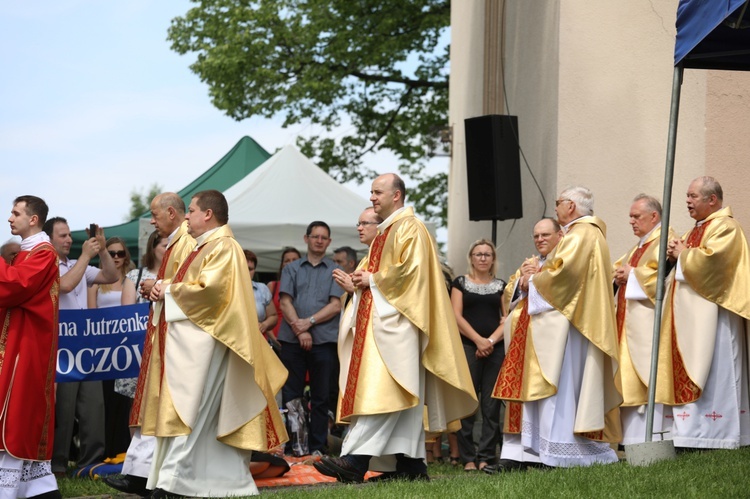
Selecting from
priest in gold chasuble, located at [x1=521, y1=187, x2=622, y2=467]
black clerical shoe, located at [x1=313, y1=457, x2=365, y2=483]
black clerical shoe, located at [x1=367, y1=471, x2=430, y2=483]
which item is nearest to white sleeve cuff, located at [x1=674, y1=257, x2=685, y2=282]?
priest in gold chasuble, located at [x1=521, y1=187, x2=622, y2=467]

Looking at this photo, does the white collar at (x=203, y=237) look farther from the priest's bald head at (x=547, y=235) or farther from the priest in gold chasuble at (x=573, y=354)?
the priest's bald head at (x=547, y=235)

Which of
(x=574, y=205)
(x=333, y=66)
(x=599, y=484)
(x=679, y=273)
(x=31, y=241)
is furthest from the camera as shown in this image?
(x=333, y=66)

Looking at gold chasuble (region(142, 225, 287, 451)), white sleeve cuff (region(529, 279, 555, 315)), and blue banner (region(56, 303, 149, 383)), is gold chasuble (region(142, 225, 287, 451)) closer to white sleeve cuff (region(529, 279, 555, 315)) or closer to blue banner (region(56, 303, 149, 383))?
blue banner (region(56, 303, 149, 383))

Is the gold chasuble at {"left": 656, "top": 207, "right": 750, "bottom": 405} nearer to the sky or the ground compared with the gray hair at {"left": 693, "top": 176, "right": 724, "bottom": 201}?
nearer to the ground

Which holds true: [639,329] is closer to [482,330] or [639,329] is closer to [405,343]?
[482,330]

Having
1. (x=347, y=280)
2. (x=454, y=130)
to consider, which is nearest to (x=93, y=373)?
(x=347, y=280)

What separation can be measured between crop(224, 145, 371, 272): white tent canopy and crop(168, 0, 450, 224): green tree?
37.0 feet

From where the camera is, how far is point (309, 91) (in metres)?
26.7

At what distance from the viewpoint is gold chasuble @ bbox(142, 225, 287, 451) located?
296 inches

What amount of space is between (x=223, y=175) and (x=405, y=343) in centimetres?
958

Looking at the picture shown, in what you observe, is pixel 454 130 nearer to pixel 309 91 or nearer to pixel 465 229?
pixel 465 229

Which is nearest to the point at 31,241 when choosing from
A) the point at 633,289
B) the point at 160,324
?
the point at 160,324

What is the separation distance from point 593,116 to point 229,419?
Result: 6.41 metres

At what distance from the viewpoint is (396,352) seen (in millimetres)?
8047
